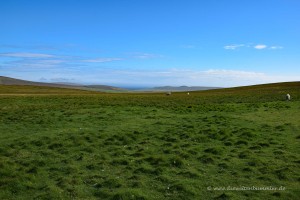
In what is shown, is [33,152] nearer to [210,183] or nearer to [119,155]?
[119,155]

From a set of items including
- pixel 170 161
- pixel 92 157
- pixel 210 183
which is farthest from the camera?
pixel 92 157

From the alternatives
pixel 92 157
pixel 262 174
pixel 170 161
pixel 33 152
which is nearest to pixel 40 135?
pixel 33 152

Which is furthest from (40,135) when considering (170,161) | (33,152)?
(170,161)

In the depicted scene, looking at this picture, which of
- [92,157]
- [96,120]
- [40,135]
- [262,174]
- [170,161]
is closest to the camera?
[262,174]

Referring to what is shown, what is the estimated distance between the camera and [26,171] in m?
13.2

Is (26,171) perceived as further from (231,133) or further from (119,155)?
(231,133)

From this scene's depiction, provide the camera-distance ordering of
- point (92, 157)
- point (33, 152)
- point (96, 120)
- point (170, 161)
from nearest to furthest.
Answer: point (170, 161), point (92, 157), point (33, 152), point (96, 120)

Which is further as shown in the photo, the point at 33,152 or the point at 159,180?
the point at 33,152

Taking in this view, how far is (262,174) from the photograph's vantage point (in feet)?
41.1

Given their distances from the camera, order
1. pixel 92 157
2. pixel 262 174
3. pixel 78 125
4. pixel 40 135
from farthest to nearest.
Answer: pixel 78 125, pixel 40 135, pixel 92 157, pixel 262 174

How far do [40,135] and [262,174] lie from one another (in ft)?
47.8

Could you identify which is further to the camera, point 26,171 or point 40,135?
point 40,135

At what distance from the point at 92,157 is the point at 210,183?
6465mm

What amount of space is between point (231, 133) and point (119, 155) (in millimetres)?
8967
